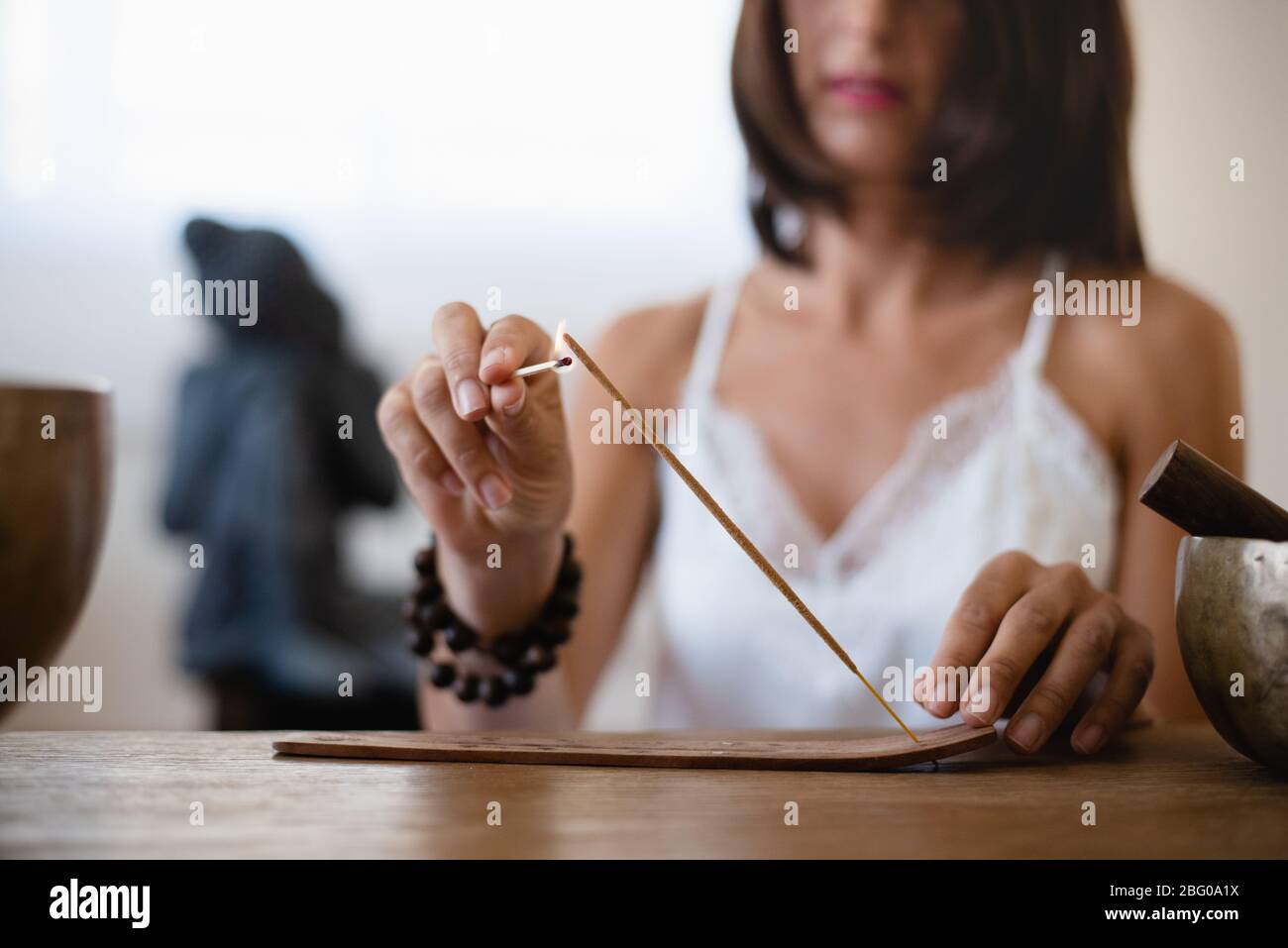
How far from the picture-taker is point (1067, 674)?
0.51 metres

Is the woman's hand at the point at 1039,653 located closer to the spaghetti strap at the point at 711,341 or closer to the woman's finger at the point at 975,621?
the woman's finger at the point at 975,621

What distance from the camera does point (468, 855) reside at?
12.6 inches

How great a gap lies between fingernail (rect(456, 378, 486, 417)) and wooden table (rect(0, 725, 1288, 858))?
0.17 m

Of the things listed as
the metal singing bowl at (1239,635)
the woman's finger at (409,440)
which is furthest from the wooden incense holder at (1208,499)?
the woman's finger at (409,440)

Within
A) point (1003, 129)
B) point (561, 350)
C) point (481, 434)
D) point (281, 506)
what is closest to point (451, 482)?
point (481, 434)

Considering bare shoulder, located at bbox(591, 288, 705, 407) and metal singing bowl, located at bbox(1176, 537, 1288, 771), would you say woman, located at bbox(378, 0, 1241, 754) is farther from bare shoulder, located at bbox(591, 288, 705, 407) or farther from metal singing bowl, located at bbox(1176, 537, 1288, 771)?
metal singing bowl, located at bbox(1176, 537, 1288, 771)

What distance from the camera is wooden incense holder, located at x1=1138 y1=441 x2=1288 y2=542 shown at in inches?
16.0

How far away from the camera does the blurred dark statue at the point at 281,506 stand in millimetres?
1672

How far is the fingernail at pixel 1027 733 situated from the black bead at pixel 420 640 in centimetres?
35

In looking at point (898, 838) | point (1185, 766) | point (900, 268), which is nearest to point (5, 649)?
point (898, 838)

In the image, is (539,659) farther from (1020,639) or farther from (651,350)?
(651,350)

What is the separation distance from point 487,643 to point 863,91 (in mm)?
682
